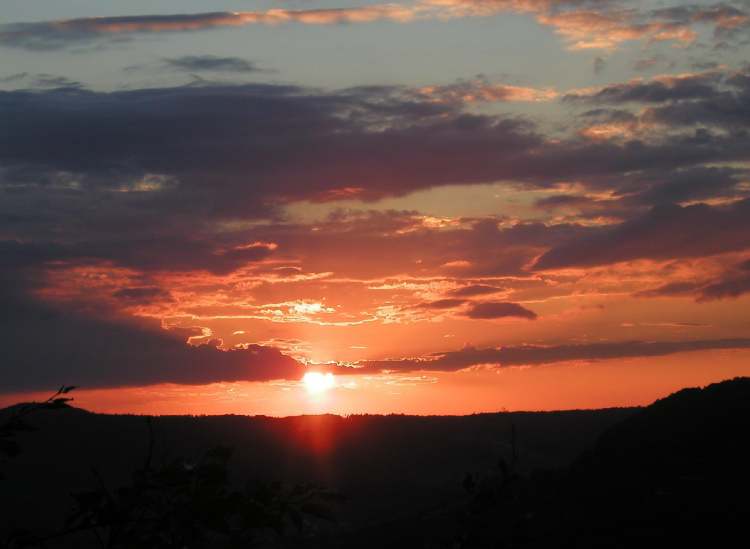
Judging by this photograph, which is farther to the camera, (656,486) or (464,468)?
(464,468)

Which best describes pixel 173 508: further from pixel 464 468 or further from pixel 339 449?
pixel 339 449

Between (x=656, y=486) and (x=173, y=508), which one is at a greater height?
(x=173, y=508)

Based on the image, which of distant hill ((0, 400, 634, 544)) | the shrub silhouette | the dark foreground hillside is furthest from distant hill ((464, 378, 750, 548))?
the shrub silhouette

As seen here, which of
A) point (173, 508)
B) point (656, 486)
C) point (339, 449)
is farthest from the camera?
point (339, 449)

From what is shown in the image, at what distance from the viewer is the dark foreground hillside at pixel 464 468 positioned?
133 feet

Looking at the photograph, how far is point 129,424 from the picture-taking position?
105 m

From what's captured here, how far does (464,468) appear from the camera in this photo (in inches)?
3812

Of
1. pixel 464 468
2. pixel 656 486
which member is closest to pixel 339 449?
Answer: pixel 464 468

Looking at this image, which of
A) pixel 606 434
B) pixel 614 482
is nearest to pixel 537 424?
pixel 606 434

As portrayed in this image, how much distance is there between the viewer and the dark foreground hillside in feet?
133

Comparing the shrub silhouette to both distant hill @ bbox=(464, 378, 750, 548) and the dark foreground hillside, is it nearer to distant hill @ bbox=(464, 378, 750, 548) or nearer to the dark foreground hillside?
the dark foreground hillside

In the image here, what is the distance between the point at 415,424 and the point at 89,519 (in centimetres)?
11158

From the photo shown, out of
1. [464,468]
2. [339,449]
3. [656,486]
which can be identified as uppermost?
[339,449]

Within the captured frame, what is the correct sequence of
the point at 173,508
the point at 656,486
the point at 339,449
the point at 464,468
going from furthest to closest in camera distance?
the point at 339,449 < the point at 464,468 < the point at 656,486 < the point at 173,508
